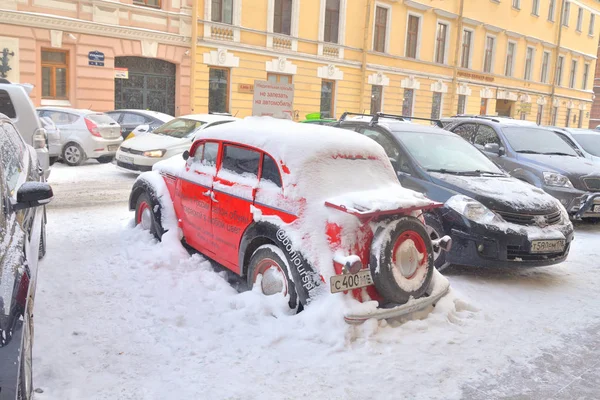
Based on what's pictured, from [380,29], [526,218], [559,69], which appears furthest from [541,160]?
[559,69]

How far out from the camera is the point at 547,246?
556 centimetres

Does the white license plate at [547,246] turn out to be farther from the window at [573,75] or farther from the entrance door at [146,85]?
the window at [573,75]

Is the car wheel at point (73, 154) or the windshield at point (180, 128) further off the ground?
the windshield at point (180, 128)

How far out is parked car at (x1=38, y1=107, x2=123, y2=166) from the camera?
13.0m

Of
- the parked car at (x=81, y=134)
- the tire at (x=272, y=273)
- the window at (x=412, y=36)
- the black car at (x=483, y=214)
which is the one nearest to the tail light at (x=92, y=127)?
the parked car at (x=81, y=134)

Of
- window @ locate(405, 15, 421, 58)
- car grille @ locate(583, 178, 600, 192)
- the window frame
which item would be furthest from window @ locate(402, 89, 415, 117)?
car grille @ locate(583, 178, 600, 192)

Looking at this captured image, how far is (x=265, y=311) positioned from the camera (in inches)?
169

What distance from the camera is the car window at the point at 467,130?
9.86 meters

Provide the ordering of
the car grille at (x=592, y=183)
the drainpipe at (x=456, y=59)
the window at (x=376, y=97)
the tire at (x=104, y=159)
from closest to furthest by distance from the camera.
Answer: the car grille at (x=592, y=183) → the tire at (x=104, y=159) → the window at (x=376, y=97) → the drainpipe at (x=456, y=59)

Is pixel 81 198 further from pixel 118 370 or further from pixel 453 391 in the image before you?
pixel 453 391

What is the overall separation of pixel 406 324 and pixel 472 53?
30.0 metres

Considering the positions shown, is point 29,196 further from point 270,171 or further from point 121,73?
point 121,73

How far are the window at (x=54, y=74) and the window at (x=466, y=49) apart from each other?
21749mm

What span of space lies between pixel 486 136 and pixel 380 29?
18265 millimetres
